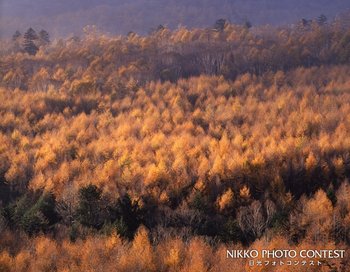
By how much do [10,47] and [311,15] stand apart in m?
103

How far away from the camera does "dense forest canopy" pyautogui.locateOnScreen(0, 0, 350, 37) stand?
127 metres

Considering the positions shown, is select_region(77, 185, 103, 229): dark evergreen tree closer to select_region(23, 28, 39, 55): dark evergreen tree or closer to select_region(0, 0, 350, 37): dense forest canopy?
select_region(23, 28, 39, 55): dark evergreen tree

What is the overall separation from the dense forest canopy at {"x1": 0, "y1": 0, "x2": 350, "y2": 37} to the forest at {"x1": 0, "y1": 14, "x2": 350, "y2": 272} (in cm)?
5096

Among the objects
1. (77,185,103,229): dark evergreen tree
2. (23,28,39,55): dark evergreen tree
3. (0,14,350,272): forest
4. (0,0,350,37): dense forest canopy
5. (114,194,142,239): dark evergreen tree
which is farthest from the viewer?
(0,0,350,37): dense forest canopy

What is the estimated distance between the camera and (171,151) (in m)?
38.6

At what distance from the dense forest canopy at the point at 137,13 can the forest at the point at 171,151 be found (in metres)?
51.0

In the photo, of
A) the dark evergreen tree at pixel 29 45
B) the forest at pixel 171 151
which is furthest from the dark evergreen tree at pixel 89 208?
the dark evergreen tree at pixel 29 45

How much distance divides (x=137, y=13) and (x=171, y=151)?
108 meters

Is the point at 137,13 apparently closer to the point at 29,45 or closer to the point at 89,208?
the point at 29,45

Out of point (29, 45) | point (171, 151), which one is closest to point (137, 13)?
point (29, 45)

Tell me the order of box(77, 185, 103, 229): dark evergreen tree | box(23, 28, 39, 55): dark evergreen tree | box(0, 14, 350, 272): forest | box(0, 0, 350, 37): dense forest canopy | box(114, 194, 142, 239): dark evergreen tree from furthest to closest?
1. box(0, 0, 350, 37): dense forest canopy
2. box(23, 28, 39, 55): dark evergreen tree
3. box(114, 194, 142, 239): dark evergreen tree
4. box(77, 185, 103, 229): dark evergreen tree
5. box(0, 14, 350, 272): forest

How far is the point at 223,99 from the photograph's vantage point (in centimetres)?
5559

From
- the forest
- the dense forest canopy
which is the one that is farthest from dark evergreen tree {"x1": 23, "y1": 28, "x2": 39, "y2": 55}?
the dense forest canopy

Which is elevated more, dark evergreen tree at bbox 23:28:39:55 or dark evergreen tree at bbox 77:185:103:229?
dark evergreen tree at bbox 23:28:39:55
